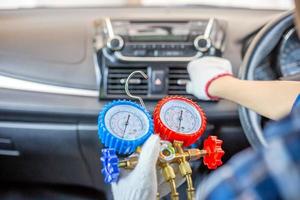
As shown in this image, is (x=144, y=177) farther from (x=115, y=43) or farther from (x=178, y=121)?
(x=115, y=43)

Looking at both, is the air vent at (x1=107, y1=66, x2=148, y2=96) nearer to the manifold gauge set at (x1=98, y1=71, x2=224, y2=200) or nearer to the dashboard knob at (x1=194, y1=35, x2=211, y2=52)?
the dashboard knob at (x1=194, y1=35, x2=211, y2=52)

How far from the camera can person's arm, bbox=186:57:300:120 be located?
32.5 inches

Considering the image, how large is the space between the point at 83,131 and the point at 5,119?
0.17 metres

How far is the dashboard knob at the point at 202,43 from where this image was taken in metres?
1.09

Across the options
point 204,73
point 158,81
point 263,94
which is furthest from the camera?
point 158,81

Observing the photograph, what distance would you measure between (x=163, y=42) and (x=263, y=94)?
31cm

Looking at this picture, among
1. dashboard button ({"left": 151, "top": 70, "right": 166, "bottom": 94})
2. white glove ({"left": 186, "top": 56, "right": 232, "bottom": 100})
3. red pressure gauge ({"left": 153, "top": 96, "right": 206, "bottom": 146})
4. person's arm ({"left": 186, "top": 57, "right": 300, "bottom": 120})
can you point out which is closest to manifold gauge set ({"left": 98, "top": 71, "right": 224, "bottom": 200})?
red pressure gauge ({"left": 153, "top": 96, "right": 206, "bottom": 146})

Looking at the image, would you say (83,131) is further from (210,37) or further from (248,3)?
(248,3)

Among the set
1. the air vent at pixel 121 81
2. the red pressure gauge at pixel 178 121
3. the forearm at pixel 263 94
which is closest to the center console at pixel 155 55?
the air vent at pixel 121 81

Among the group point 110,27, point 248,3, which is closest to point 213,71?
point 110,27

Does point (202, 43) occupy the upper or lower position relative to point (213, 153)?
upper

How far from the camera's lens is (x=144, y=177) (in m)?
0.56

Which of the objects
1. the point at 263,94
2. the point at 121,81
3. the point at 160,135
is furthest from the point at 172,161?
the point at 121,81

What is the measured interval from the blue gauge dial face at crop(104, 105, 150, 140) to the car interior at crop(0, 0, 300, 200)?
0.40 metres
